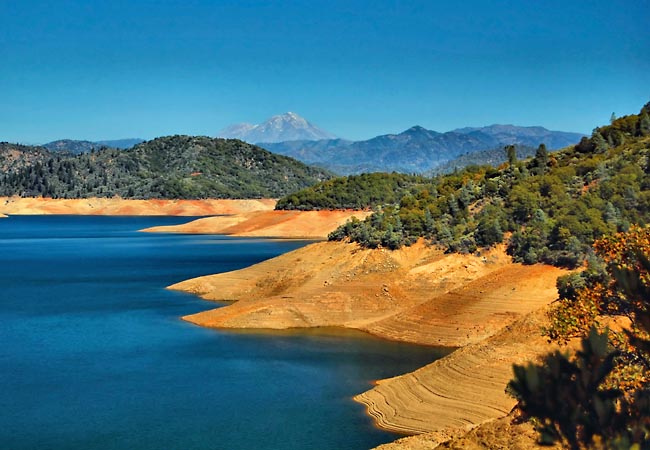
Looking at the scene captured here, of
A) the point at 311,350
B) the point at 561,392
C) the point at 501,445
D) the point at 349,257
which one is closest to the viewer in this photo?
the point at 561,392

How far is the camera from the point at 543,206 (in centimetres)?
5247

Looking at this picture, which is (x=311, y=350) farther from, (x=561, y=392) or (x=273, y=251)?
(x=273, y=251)

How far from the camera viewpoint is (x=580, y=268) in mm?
42844

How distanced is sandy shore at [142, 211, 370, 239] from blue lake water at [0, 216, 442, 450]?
65.8 metres

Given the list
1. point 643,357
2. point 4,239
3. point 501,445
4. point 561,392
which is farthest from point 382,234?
point 4,239

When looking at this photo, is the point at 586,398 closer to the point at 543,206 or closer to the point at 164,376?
the point at 164,376

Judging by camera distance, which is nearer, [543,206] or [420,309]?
[420,309]

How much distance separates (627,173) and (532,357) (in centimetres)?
2693

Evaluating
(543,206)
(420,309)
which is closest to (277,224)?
(543,206)

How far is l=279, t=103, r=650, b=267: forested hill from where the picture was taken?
152ft

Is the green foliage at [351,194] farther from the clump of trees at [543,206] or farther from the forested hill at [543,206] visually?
the clump of trees at [543,206]

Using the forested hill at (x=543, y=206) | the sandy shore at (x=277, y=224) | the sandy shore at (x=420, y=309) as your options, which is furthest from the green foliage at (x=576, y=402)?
the sandy shore at (x=277, y=224)

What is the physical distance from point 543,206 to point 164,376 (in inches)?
1226

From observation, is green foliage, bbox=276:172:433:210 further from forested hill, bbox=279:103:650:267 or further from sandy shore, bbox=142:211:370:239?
forested hill, bbox=279:103:650:267
